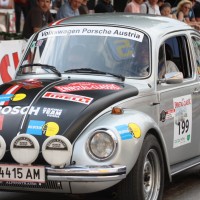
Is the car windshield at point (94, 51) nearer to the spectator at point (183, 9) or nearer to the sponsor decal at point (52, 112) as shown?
the sponsor decal at point (52, 112)

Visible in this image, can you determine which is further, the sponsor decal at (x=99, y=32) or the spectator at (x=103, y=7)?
the spectator at (x=103, y=7)

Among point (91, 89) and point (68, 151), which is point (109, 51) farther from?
point (68, 151)

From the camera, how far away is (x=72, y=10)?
15164 millimetres

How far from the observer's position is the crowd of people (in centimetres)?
1381

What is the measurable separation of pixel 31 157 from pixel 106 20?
94.5 inches

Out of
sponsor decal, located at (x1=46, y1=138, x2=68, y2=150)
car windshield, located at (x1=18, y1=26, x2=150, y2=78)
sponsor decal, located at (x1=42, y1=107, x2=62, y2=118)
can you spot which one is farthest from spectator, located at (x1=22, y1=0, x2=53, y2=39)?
sponsor decal, located at (x1=46, y1=138, x2=68, y2=150)

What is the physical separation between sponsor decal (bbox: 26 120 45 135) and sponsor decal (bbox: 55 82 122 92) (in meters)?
0.55

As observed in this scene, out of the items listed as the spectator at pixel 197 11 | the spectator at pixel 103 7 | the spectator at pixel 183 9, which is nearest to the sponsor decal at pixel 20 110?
the spectator at pixel 103 7

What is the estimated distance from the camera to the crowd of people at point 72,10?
1381 centimetres

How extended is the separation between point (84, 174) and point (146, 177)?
0.88 meters

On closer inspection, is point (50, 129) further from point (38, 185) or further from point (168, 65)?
point (168, 65)

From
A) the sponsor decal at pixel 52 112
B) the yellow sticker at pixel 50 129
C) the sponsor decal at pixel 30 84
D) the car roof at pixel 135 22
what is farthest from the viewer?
the car roof at pixel 135 22

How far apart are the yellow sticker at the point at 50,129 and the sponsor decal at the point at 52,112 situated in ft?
0.33

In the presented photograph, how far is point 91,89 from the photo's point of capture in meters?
7.38
